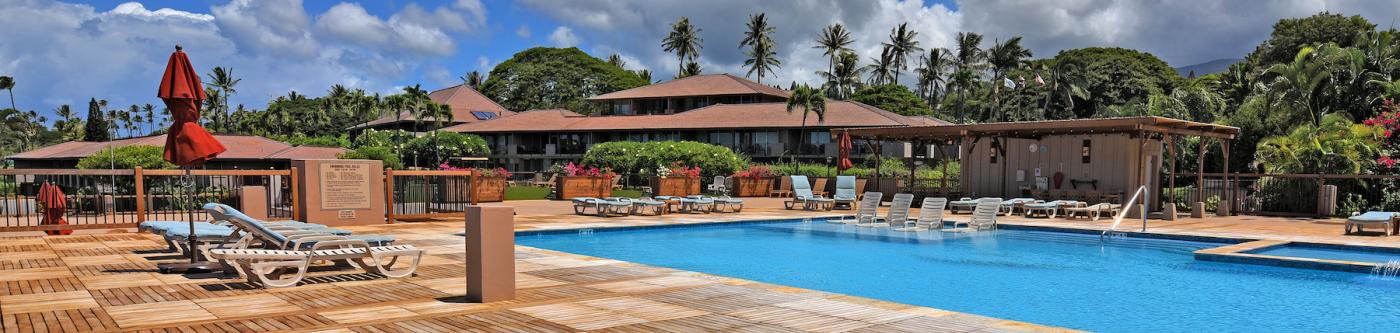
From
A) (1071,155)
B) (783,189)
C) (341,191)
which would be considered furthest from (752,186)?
(341,191)

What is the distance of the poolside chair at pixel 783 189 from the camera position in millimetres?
29859

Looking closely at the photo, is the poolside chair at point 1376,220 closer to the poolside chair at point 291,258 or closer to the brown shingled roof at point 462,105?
the poolside chair at point 291,258

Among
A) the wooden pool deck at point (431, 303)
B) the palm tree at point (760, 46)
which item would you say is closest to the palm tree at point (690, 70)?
the palm tree at point (760, 46)

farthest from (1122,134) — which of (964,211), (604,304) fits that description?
(604,304)

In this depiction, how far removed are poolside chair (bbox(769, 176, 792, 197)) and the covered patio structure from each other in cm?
519

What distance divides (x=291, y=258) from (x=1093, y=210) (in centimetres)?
1621

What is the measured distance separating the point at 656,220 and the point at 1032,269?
807 cm

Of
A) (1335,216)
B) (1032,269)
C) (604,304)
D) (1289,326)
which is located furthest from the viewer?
(1335,216)

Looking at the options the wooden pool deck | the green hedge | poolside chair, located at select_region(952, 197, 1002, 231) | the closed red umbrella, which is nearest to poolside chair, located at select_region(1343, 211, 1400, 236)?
poolside chair, located at select_region(952, 197, 1002, 231)

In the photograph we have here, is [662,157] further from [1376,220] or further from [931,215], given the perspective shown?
[1376,220]

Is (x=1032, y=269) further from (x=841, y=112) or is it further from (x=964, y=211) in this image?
(x=841, y=112)

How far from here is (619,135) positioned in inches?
2125

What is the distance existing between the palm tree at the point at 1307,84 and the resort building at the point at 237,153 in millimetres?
32025

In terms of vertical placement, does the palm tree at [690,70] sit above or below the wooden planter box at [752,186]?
above
